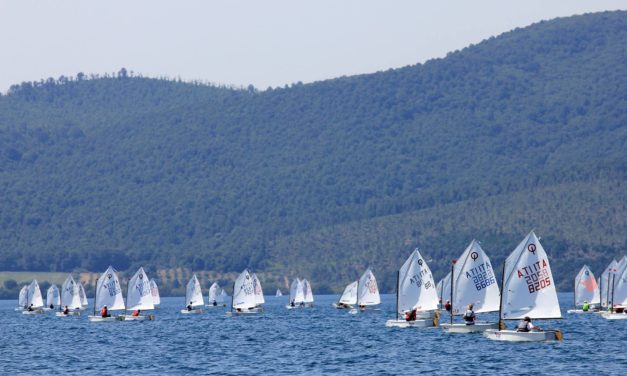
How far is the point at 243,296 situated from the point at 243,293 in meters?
0.32

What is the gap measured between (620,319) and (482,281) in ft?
96.6

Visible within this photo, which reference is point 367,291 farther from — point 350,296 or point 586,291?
point 350,296

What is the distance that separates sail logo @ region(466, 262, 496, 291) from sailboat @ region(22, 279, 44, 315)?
83.9 meters

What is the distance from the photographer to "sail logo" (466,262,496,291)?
278 feet

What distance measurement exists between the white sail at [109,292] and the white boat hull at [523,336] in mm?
51555

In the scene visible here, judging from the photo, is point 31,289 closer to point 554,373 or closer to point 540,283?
point 540,283

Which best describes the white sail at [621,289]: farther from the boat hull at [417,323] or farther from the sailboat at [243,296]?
the sailboat at [243,296]

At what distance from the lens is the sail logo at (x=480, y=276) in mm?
84812

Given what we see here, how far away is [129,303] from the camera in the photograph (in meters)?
124

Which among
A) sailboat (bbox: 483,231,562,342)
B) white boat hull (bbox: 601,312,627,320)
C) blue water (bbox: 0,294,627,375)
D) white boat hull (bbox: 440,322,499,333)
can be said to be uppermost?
sailboat (bbox: 483,231,562,342)

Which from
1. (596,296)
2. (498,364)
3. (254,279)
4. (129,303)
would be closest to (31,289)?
(254,279)

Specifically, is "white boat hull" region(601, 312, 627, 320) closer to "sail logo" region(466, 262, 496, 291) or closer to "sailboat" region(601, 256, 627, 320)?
"sailboat" region(601, 256, 627, 320)

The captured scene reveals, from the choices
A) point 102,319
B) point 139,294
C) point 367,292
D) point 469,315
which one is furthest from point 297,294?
point 469,315

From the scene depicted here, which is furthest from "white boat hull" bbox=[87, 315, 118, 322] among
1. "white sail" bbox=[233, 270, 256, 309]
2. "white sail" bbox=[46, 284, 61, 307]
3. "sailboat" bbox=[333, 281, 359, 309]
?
"white sail" bbox=[46, 284, 61, 307]
